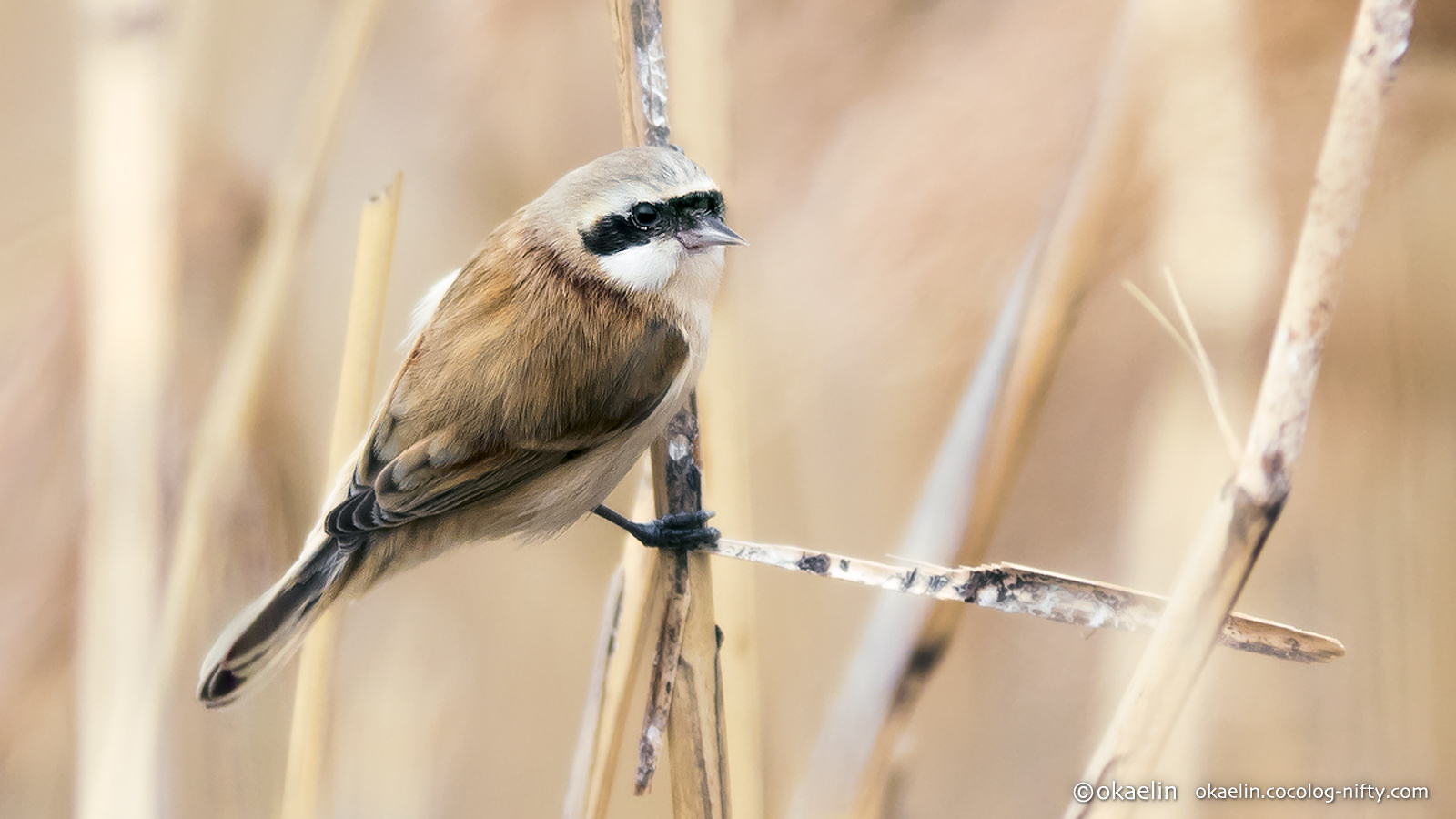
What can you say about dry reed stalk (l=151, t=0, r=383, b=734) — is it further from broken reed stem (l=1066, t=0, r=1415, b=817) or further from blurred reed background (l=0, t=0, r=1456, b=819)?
broken reed stem (l=1066, t=0, r=1415, b=817)

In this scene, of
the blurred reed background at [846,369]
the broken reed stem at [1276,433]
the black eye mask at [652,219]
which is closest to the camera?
the broken reed stem at [1276,433]

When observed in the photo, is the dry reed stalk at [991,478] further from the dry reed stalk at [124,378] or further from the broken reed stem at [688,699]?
the dry reed stalk at [124,378]

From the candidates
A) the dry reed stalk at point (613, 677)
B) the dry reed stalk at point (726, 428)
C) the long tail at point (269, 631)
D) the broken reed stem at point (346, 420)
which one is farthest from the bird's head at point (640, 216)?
the long tail at point (269, 631)

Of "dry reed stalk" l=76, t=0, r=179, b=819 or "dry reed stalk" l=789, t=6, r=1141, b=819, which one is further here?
"dry reed stalk" l=76, t=0, r=179, b=819

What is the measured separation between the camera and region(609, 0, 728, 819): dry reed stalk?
1063 mm

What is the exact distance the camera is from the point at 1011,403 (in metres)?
1.15

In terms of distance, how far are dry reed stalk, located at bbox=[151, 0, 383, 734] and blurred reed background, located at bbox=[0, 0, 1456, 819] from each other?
1.3 inches

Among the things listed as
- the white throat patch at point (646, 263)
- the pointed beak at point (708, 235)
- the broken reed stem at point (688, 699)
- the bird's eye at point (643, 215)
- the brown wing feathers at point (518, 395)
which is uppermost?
the bird's eye at point (643, 215)

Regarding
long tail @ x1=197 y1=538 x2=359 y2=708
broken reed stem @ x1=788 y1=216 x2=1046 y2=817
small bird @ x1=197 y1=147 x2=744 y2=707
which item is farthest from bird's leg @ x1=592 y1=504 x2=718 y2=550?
long tail @ x1=197 y1=538 x2=359 y2=708

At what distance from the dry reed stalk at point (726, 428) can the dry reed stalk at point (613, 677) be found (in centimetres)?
12

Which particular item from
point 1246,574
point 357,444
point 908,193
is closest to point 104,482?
point 357,444

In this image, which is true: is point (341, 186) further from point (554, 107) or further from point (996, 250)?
point (996, 250)

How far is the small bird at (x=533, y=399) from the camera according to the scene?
1.13 m

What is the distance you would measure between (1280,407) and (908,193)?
697 mm
